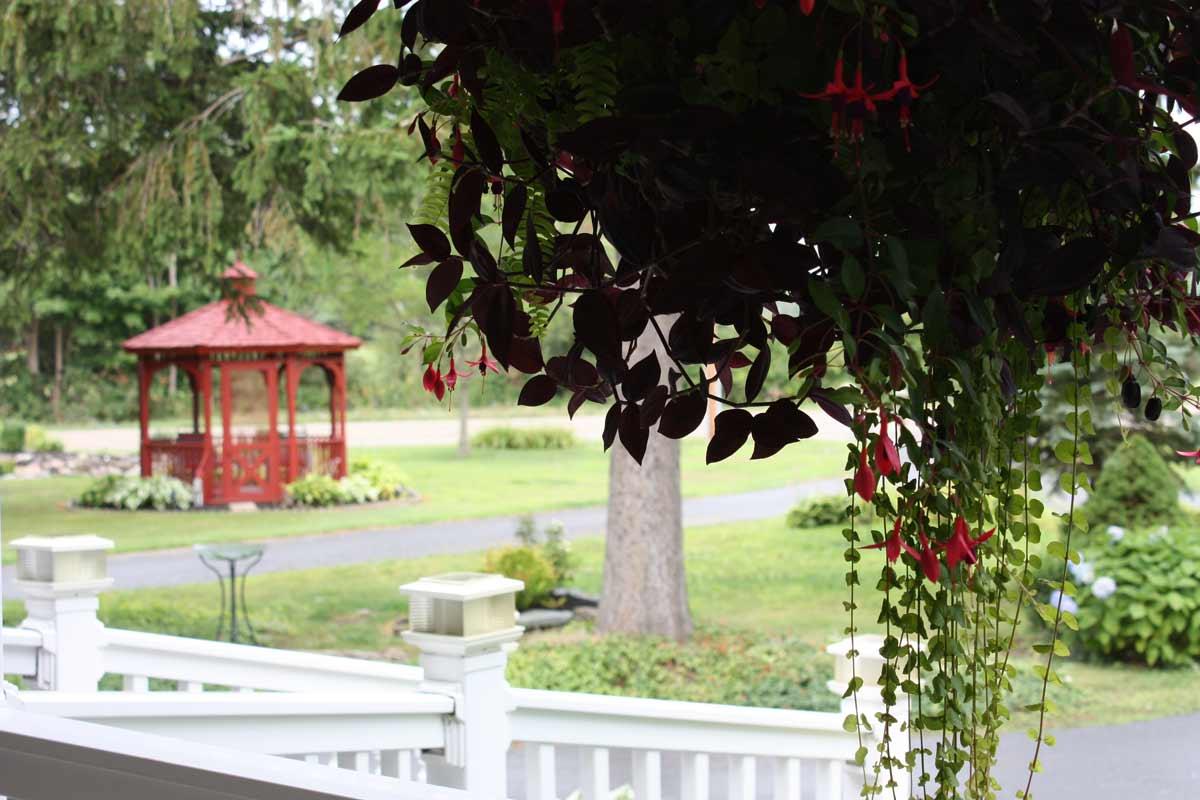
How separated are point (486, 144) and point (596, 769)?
2.27m

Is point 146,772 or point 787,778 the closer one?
point 146,772

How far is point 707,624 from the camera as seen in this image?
9.73m

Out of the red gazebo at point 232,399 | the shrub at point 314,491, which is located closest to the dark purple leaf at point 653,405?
the red gazebo at point 232,399

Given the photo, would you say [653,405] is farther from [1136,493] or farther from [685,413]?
[1136,493]

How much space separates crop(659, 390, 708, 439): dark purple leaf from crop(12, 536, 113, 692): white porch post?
3.33m

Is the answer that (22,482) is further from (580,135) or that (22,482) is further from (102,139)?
(580,135)

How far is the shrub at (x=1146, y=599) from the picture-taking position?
8.09 m

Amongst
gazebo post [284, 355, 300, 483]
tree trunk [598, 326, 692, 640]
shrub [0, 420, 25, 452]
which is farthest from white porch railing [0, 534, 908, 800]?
shrub [0, 420, 25, 452]

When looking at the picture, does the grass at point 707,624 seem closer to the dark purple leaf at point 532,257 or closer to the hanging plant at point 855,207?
the hanging plant at point 855,207

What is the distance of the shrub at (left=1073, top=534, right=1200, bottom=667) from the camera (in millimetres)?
8094

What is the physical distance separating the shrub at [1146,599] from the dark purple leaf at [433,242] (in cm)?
787

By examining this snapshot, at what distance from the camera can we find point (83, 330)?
27891 mm

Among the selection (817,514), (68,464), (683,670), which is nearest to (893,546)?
(683,670)

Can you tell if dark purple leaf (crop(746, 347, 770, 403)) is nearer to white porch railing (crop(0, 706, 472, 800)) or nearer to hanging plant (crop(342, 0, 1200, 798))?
hanging plant (crop(342, 0, 1200, 798))
